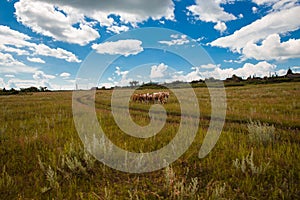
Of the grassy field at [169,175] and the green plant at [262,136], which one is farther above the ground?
the green plant at [262,136]

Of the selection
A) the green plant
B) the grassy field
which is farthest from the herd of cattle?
the grassy field

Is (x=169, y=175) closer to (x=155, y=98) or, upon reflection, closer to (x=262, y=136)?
(x=262, y=136)

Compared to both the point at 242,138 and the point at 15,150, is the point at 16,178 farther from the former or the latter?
the point at 242,138

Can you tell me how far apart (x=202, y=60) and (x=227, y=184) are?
5923 mm

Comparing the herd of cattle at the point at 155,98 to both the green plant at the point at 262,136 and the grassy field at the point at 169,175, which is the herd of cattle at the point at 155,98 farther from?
the grassy field at the point at 169,175

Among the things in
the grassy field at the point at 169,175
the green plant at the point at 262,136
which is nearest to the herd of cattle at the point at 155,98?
the green plant at the point at 262,136

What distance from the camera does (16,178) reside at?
3.99 metres

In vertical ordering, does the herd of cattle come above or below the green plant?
above

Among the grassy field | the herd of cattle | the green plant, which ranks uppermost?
the herd of cattle

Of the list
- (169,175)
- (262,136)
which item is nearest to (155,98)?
(262,136)

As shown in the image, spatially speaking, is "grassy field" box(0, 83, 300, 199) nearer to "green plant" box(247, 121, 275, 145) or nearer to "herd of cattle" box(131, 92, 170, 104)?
"green plant" box(247, 121, 275, 145)

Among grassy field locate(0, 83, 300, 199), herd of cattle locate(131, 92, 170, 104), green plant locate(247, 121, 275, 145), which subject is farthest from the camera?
herd of cattle locate(131, 92, 170, 104)

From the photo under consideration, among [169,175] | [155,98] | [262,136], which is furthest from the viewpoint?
[155,98]

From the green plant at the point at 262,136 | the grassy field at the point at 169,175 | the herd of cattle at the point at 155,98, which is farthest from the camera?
the herd of cattle at the point at 155,98
